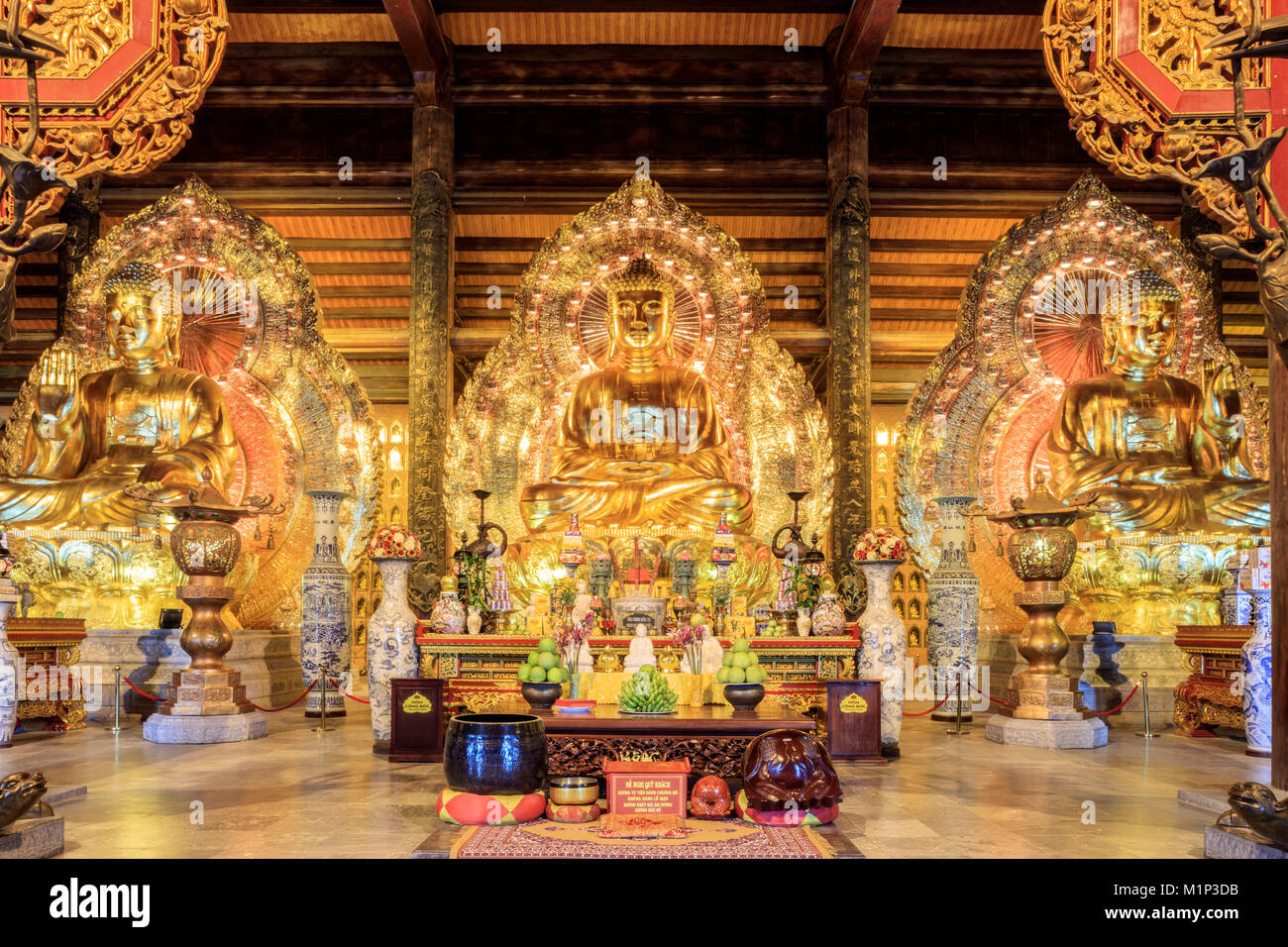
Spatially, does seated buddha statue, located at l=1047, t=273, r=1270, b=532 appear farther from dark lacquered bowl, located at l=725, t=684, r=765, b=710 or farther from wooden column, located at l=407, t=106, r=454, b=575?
wooden column, located at l=407, t=106, r=454, b=575

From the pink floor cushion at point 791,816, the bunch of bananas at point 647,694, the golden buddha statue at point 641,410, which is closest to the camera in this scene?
the pink floor cushion at point 791,816

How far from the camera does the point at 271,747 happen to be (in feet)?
21.4

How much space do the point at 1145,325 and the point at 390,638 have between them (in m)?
6.52

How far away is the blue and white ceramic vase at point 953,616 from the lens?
8242 mm

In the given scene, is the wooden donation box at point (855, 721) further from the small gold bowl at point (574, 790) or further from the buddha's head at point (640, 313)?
the buddha's head at point (640, 313)

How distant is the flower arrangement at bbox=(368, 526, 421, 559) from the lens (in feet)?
22.5

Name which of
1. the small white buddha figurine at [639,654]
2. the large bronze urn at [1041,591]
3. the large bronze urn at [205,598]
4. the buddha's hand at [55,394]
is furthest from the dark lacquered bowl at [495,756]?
the buddha's hand at [55,394]

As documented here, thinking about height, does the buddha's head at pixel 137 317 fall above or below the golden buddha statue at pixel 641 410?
above

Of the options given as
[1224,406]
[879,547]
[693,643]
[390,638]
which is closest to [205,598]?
[390,638]

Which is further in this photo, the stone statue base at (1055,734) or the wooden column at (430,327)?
the wooden column at (430,327)

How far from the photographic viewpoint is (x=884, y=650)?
668cm

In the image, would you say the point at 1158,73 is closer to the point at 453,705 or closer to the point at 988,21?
the point at 453,705

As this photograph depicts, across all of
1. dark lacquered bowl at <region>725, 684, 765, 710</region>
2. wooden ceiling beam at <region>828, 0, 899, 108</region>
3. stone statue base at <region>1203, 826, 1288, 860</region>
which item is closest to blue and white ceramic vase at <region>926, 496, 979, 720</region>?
dark lacquered bowl at <region>725, 684, 765, 710</region>

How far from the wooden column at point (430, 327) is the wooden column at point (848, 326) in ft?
10.7
